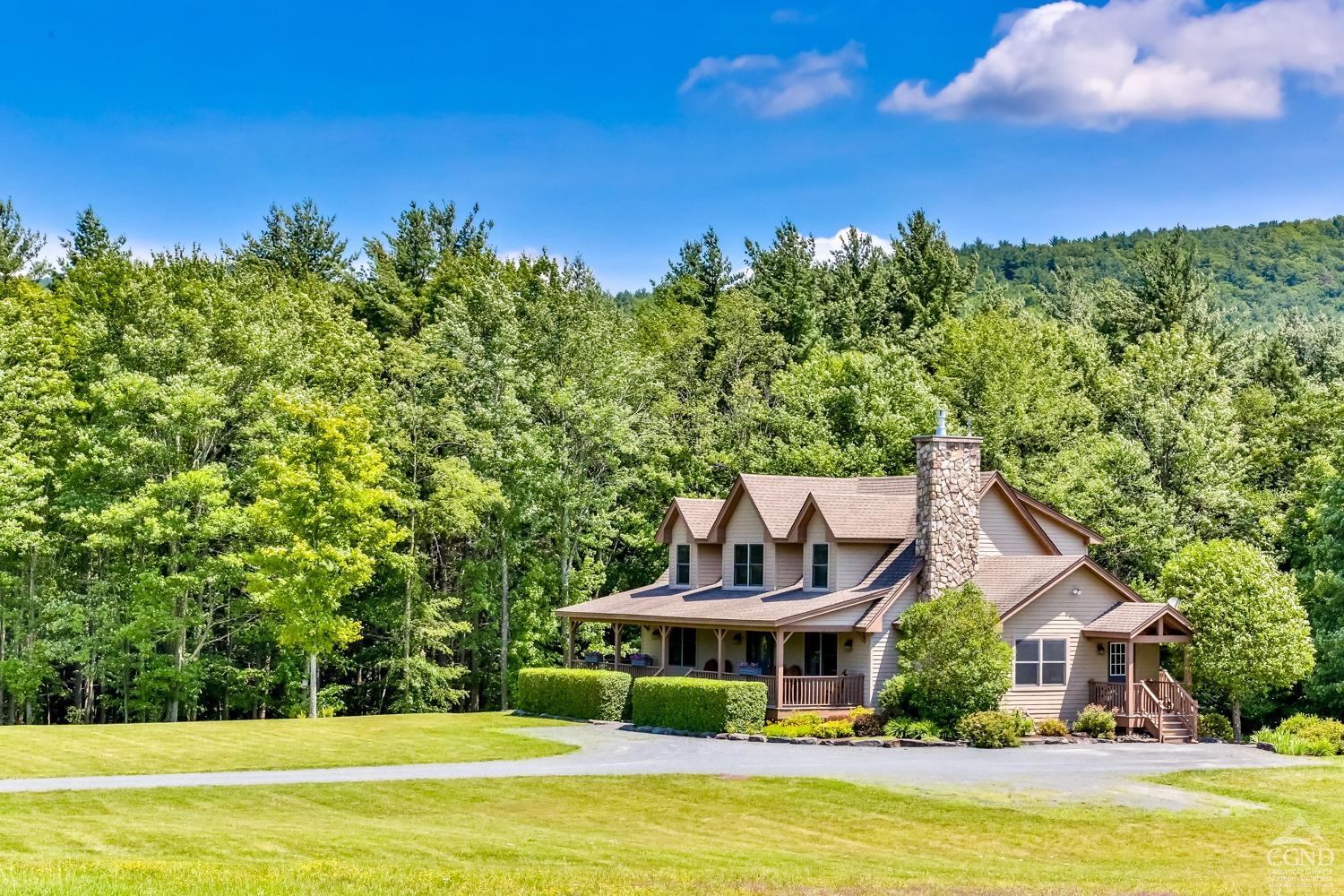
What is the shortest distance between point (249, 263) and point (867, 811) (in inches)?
2044

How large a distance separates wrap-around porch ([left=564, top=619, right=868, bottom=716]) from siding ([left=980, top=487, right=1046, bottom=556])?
18.2 ft

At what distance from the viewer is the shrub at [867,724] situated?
37.0m

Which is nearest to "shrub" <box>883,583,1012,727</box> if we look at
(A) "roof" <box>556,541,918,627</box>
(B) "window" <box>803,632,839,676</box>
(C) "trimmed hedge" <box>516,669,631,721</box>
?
(A) "roof" <box>556,541,918,627</box>

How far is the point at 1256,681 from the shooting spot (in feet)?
127

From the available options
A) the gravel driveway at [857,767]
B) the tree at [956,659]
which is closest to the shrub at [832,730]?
the gravel driveway at [857,767]

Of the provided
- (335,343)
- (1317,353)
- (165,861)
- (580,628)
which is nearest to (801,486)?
(580,628)

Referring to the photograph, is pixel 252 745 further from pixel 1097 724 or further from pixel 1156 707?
pixel 1156 707

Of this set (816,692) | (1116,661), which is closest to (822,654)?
(816,692)

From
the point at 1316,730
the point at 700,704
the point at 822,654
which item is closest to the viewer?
the point at 1316,730

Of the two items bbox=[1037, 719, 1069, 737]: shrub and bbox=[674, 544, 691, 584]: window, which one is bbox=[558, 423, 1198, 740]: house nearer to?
bbox=[674, 544, 691, 584]: window

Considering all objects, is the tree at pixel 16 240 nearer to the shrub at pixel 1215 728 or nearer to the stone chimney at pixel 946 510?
the stone chimney at pixel 946 510

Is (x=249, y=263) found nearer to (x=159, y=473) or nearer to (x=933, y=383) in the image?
(x=159, y=473)

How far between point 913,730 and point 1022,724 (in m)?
2.65

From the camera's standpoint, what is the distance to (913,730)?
119 ft
